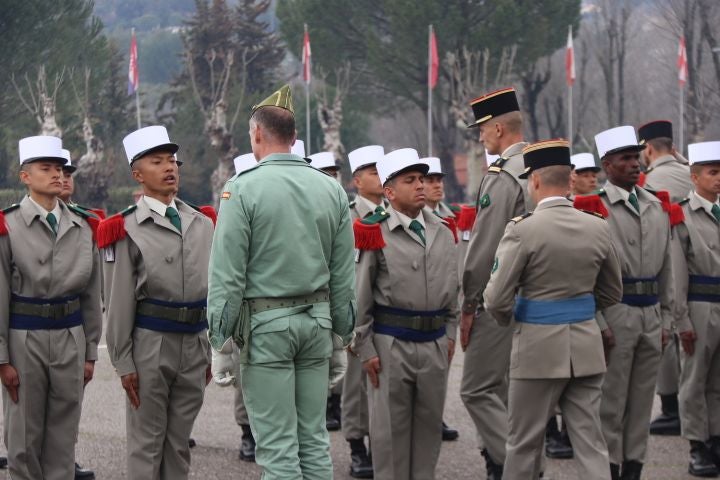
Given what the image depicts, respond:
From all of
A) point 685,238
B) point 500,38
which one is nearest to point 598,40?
point 500,38

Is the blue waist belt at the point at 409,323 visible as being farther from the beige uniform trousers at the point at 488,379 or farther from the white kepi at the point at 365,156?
the white kepi at the point at 365,156

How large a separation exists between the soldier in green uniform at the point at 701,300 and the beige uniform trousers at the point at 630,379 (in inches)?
28.2

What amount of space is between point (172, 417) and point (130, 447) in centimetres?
27

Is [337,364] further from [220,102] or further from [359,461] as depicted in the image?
[220,102]

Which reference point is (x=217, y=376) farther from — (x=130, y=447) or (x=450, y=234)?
(x=450, y=234)

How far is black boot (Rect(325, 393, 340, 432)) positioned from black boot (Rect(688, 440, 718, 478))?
2.70 meters

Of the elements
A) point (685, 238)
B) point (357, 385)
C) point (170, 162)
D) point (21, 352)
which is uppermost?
point (170, 162)

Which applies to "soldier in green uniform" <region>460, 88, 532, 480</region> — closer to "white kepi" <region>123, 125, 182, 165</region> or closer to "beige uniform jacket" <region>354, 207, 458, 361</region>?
"beige uniform jacket" <region>354, 207, 458, 361</region>

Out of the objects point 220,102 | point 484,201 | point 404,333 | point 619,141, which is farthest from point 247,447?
point 220,102

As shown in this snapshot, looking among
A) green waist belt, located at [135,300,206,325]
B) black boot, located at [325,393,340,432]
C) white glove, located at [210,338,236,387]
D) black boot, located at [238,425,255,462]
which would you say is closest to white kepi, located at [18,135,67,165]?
green waist belt, located at [135,300,206,325]

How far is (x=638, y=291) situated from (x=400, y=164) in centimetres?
165

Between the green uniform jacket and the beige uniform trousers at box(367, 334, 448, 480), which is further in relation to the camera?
the beige uniform trousers at box(367, 334, 448, 480)

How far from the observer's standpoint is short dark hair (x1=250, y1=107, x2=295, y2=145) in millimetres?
4973

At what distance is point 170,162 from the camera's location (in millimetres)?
5945
